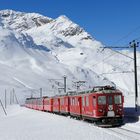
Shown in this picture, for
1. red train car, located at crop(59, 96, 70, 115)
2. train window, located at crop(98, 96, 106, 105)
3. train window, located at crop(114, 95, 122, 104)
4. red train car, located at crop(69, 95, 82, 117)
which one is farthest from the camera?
red train car, located at crop(59, 96, 70, 115)

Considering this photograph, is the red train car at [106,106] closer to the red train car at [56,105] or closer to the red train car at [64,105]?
the red train car at [64,105]

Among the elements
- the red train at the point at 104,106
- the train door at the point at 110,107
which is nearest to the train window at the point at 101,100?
the red train at the point at 104,106

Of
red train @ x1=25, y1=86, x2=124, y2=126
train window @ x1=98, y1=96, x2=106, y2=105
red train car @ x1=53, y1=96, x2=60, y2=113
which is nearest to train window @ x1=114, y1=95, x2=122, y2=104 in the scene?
red train @ x1=25, y1=86, x2=124, y2=126

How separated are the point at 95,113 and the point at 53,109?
31115mm

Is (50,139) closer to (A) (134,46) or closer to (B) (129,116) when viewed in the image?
(B) (129,116)

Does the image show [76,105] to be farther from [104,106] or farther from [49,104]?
[49,104]

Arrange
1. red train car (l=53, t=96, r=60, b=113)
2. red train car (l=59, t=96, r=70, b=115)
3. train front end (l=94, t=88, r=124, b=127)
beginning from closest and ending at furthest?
train front end (l=94, t=88, r=124, b=127), red train car (l=59, t=96, r=70, b=115), red train car (l=53, t=96, r=60, b=113)

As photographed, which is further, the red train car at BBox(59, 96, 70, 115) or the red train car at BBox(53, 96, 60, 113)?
the red train car at BBox(53, 96, 60, 113)

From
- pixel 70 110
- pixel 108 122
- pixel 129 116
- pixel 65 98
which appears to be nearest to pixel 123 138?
pixel 108 122

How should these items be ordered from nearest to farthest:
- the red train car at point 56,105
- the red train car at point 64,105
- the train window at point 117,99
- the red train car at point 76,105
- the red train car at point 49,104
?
1. the train window at point 117,99
2. the red train car at point 76,105
3. the red train car at point 64,105
4. the red train car at point 56,105
5. the red train car at point 49,104

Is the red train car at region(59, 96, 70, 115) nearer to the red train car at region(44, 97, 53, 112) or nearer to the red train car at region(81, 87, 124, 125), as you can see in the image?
the red train car at region(44, 97, 53, 112)

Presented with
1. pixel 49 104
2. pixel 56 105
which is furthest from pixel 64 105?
pixel 49 104

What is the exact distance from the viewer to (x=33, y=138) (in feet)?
92.3

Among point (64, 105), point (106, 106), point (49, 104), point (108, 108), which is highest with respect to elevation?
point (106, 106)
